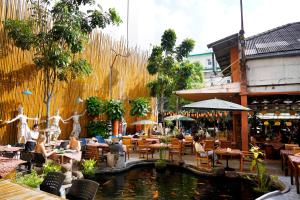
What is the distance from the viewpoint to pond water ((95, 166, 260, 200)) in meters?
6.49

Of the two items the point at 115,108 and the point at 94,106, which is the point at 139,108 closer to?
the point at 115,108

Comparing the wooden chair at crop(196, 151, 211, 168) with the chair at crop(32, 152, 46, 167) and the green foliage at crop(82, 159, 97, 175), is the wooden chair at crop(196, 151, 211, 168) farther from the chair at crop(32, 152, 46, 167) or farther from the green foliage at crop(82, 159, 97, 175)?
the chair at crop(32, 152, 46, 167)

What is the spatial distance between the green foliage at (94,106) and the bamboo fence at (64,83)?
A: 31 centimetres

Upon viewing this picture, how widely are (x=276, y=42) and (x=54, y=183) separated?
436 inches

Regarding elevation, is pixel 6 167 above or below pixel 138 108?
below

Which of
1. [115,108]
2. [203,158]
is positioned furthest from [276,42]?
[115,108]

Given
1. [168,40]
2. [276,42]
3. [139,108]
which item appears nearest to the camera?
[276,42]

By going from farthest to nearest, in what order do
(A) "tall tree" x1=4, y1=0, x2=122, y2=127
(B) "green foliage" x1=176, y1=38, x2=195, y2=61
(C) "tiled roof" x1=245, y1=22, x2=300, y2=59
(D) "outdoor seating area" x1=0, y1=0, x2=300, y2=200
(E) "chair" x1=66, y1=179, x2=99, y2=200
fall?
(B) "green foliage" x1=176, y1=38, x2=195, y2=61
(C) "tiled roof" x1=245, y1=22, x2=300, y2=59
(A) "tall tree" x1=4, y1=0, x2=122, y2=127
(D) "outdoor seating area" x1=0, y1=0, x2=300, y2=200
(E) "chair" x1=66, y1=179, x2=99, y2=200

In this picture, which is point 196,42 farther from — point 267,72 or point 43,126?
point 43,126

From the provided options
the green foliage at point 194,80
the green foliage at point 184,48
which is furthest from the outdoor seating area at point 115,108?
the green foliage at point 184,48

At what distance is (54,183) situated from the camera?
366 cm

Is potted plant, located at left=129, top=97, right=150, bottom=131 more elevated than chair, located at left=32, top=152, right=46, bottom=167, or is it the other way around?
potted plant, located at left=129, top=97, right=150, bottom=131

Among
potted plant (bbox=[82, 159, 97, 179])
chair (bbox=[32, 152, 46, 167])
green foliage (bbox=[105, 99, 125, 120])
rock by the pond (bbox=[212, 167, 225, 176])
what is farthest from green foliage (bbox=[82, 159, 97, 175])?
green foliage (bbox=[105, 99, 125, 120])

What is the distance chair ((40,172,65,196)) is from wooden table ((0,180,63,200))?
0.80m
